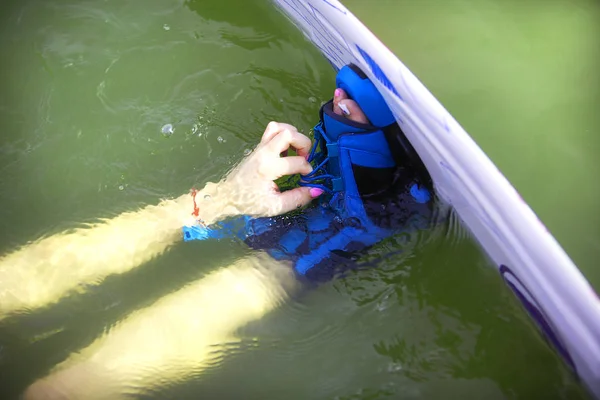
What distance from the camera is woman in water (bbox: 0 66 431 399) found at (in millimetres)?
1096

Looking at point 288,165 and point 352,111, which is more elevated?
point 352,111

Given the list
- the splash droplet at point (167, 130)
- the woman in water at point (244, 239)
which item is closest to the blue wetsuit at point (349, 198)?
the woman in water at point (244, 239)

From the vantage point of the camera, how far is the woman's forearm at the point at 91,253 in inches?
48.6

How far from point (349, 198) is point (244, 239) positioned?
335 mm

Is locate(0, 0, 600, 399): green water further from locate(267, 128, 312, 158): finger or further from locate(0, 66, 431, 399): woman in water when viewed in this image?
locate(267, 128, 312, 158): finger

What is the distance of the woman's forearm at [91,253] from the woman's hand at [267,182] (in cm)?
2

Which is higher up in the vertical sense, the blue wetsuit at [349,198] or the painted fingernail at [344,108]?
the painted fingernail at [344,108]

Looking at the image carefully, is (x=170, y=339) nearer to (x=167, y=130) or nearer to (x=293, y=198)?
(x=293, y=198)

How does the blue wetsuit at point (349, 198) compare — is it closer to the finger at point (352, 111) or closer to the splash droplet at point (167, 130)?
the finger at point (352, 111)

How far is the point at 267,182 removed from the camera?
1.15 meters

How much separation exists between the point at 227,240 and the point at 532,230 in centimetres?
76

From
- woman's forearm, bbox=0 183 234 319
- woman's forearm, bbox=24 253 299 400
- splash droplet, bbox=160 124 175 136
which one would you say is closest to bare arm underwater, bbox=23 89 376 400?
woman's forearm, bbox=24 253 299 400

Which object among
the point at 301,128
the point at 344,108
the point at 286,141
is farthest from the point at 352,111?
the point at 301,128

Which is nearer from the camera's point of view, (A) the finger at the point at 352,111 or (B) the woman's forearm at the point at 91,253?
(A) the finger at the point at 352,111
